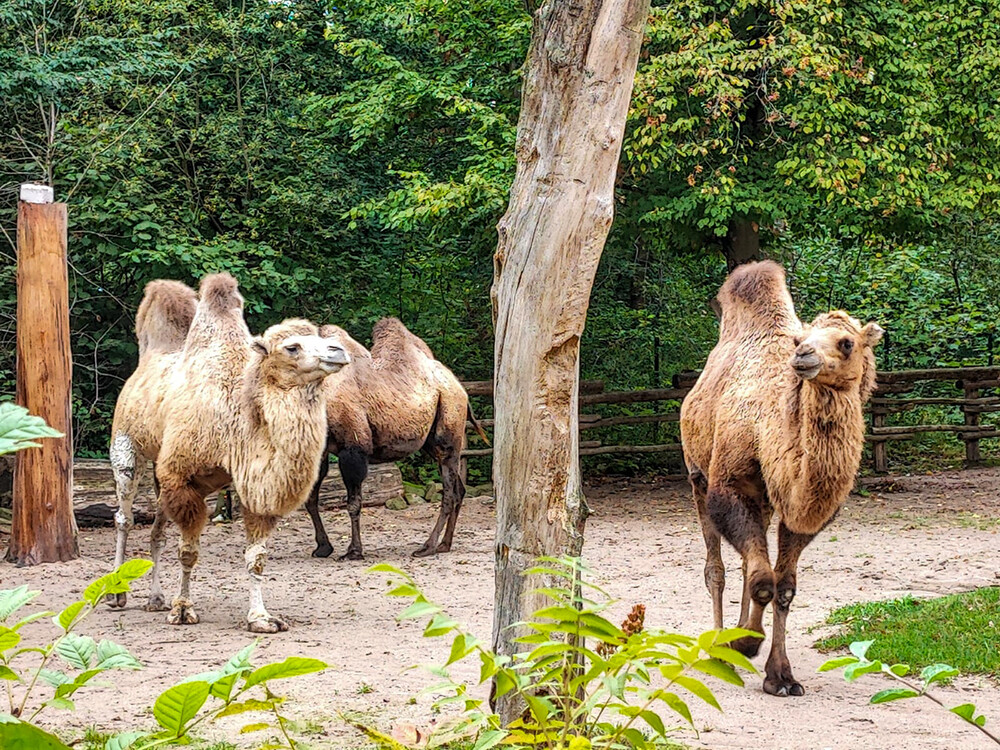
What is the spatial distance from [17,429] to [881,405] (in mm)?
15939

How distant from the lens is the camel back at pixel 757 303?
246 inches

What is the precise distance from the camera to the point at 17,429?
1096 mm

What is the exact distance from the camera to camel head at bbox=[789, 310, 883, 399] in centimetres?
512

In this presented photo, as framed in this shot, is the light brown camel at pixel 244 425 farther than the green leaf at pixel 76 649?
Yes

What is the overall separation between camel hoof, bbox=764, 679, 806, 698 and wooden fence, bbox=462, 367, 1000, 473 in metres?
8.73

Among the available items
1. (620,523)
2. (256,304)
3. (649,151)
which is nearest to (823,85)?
(649,151)

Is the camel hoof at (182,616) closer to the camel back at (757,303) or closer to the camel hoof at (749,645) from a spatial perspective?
the camel hoof at (749,645)

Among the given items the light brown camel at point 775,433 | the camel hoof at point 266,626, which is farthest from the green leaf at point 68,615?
the camel hoof at point 266,626

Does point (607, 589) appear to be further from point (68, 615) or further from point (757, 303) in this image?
point (68, 615)

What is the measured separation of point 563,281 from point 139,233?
956 centimetres

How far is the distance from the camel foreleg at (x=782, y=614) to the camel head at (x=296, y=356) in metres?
2.64

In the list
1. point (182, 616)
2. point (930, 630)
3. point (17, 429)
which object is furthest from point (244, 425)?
point (17, 429)

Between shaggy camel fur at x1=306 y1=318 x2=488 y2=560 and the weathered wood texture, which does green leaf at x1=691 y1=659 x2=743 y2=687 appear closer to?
shaggy camel fur at x1=306 y1=318 x2=488 y2=560

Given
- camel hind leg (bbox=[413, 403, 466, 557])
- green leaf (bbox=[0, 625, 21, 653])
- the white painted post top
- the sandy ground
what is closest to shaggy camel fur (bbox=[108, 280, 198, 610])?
the sandy ground
